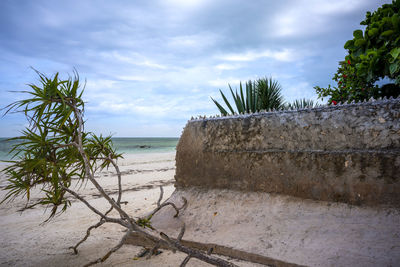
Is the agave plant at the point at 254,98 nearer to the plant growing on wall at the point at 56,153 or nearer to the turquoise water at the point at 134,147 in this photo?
the plant growing on wall at the point at 56,153

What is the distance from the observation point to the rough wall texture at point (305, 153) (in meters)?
2.46

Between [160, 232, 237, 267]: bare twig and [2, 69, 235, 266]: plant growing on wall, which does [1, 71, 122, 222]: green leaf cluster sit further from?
[160, 232, 237, 267]: bare twig

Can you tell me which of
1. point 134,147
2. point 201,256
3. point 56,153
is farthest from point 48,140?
point 134,147

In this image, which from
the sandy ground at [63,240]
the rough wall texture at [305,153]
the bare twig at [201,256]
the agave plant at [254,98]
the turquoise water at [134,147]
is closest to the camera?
the bare twig at [201,256]

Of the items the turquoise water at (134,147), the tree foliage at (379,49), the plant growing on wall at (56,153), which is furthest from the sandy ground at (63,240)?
the turquoise water at (134,147)

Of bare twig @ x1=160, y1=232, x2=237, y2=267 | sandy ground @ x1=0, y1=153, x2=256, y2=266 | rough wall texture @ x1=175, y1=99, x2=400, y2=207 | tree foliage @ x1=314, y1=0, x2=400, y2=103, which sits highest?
tree foliage @ x1=314, y1=0, x2=400, y2=103

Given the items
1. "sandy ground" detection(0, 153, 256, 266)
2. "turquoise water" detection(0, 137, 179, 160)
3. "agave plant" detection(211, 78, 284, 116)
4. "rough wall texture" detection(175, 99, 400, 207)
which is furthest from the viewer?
"turquoise water" detection(0, 137, 179, 160)

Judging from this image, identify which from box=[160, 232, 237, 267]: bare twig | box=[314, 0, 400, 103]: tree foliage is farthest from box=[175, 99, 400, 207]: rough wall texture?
box=[160, 232, 237, 267]: bare twig

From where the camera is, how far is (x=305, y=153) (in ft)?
9.22

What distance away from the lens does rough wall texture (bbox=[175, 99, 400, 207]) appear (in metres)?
2.46

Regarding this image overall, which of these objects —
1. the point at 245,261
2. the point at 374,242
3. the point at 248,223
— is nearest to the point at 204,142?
the point at 248,223

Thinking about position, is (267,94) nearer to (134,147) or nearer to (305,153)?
(305,153)

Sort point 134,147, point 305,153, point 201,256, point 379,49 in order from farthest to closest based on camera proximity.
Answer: point 134,147 < point 305,153 < point 379,49 < point 201,256

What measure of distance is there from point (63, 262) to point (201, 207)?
1630 mm
